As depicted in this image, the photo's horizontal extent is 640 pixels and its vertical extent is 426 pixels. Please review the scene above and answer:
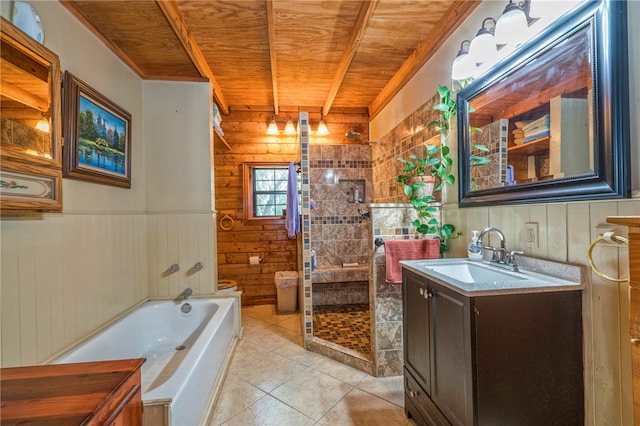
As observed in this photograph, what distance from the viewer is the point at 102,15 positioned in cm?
175

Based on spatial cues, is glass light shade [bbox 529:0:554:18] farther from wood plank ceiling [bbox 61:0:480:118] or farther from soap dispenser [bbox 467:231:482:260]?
soap dispenser [bbox 467:231:482:260]

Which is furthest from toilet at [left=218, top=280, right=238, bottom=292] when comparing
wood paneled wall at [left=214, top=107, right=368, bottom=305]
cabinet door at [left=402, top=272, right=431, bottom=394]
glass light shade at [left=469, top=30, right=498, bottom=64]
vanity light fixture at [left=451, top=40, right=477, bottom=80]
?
glass light shade at [left=469, top=30, right=498, bottom=64]

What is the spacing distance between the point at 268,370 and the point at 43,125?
84.5 inches

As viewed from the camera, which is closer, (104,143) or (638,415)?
(638,415)

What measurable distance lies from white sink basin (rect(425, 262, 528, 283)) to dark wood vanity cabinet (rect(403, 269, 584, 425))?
10.9 inches

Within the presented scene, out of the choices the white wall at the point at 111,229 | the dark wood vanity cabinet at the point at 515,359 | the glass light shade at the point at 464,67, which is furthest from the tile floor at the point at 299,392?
the glass light shade at the point at 464,67

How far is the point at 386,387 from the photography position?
192cm

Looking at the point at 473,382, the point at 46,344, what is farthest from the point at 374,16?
the point at 46,344

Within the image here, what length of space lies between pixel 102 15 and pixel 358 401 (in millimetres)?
3099

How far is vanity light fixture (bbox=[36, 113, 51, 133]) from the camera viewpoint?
1.27 m

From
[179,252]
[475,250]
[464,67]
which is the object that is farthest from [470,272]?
[179,252]

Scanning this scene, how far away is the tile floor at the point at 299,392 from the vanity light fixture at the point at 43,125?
1.85 metres

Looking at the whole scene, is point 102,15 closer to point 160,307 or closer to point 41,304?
point 41,304

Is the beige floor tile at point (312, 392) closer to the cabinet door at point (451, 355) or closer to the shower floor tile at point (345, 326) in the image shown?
the shower floor tile at point (345, 326)
